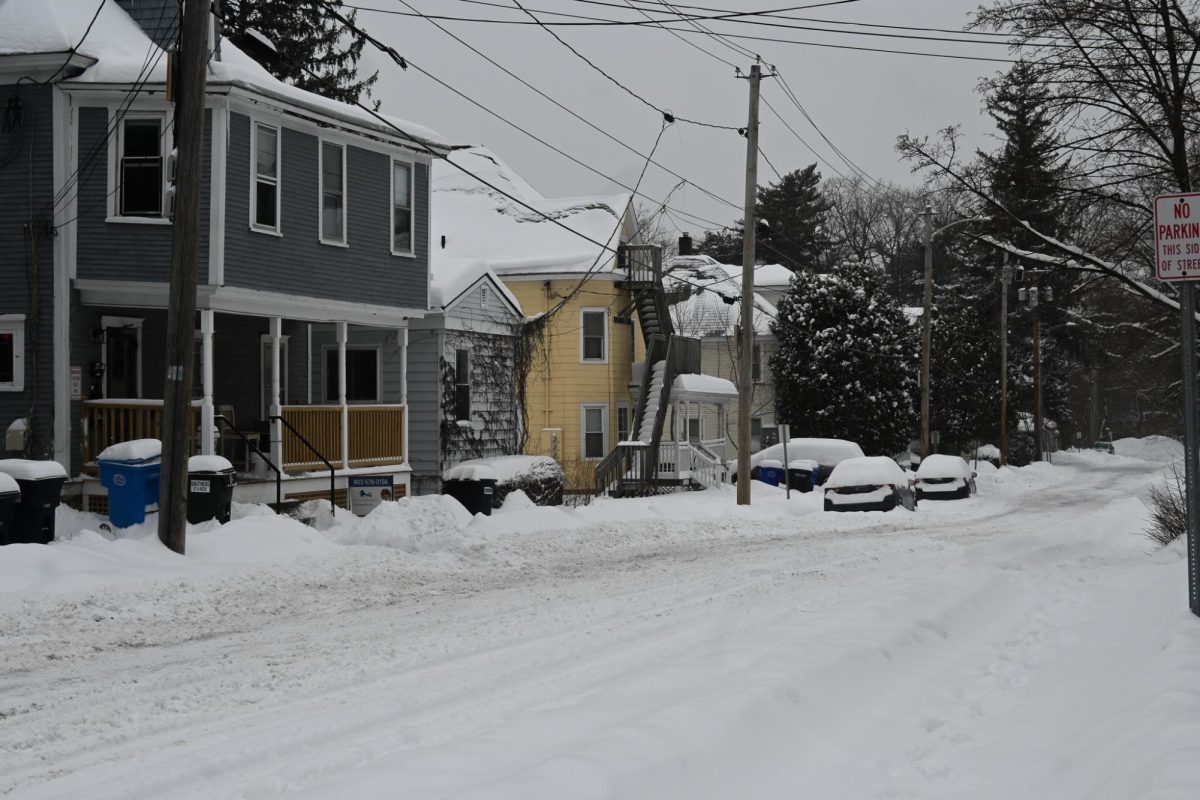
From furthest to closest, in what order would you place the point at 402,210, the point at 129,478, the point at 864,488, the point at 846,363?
the point at 846,363, the point at 864,488, the point at 402,210, the point at 129,478

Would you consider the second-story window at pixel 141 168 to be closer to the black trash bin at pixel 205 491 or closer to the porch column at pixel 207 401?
the porch column at pixel 207 401

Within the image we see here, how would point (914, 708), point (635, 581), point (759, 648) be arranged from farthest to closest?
point (635, 581) < point (759, 648) < point (914, 708)

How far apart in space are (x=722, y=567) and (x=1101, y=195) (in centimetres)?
935

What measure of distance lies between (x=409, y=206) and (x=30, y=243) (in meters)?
7.64

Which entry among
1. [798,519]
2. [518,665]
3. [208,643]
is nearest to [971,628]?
[518,665]

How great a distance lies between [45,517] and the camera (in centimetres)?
1513

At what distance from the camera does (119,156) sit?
19.3 m

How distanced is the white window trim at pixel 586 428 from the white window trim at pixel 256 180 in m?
19.3

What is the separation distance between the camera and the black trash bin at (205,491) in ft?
53.9

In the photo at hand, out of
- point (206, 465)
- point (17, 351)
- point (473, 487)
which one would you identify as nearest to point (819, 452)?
point (473, 487)

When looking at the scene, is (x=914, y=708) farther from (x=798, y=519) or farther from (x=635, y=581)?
(x=798, y=519)

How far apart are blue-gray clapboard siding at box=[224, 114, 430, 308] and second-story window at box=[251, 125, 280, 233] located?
5.8 inches

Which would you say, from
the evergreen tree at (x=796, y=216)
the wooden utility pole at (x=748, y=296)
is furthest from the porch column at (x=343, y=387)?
the evergreen tree at (x=796, y=216)

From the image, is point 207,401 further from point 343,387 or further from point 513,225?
point 513,225
